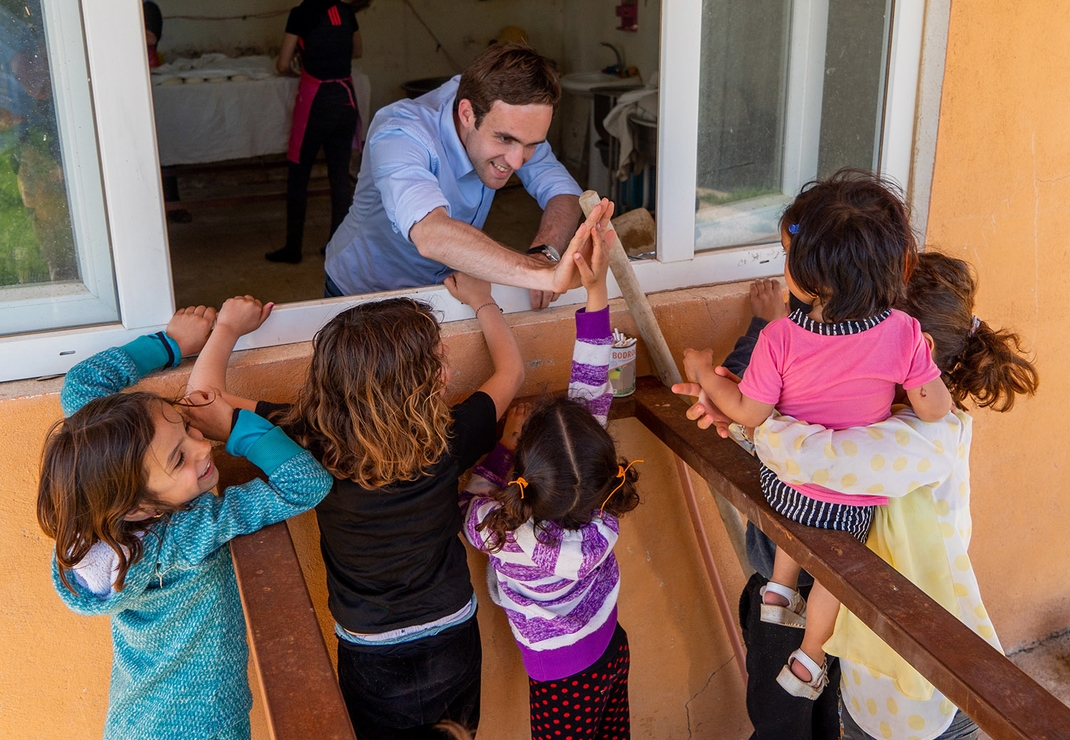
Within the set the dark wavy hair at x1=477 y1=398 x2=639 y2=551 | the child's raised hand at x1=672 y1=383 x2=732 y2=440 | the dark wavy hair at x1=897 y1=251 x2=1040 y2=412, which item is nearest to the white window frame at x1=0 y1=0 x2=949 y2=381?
the dark wavy hair at x1=477 y1=398 x2=639 y2=551

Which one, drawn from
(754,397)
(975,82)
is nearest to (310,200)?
(975,82)

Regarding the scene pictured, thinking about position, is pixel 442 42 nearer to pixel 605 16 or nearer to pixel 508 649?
pixel 605 16

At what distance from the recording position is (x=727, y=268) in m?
2.52

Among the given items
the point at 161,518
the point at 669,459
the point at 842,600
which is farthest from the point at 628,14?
the point at 161,518

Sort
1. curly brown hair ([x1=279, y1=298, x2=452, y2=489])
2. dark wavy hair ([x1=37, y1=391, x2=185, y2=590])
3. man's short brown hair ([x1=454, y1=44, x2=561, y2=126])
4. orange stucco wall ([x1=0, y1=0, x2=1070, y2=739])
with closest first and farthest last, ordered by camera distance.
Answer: dark wavy hair ([x1=37, y1=391, x2=185, y2=590])
curly brown hair ([x1=279, y1=298, x2=452, y2=489])
orange stucco wall ([x1=0, y1=0, x2=1070, y2=739])
man's short brown hair ([x1=454, y1=44, x2=561, y2=126])

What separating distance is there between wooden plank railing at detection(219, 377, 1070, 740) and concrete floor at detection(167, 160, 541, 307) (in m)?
2.51

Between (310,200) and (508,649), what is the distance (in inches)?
177

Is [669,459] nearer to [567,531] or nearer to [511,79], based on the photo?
[567,531]

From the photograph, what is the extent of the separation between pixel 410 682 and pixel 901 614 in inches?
40.0

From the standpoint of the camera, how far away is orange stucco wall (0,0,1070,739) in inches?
77.4

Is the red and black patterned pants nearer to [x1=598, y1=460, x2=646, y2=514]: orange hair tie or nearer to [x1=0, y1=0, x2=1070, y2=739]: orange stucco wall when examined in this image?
[x1=0, y1=0, x2=1070, y2=739]: orange stucco wall

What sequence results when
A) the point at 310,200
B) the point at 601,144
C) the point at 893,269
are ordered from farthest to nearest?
the point at 310,200
the point at 601,144
the point at 893,269

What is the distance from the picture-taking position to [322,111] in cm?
478

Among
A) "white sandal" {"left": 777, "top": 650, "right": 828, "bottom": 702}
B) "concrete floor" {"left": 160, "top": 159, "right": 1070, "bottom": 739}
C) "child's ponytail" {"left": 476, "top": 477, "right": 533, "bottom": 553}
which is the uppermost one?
"child's ponytail" {"left": 476, "top": 477, "right": 533, "bottom": 553}
